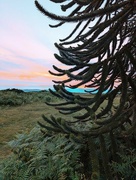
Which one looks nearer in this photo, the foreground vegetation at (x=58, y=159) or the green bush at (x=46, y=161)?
the foreground vegetation at (x=58, y=159)

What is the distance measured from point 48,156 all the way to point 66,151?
0.27 metres

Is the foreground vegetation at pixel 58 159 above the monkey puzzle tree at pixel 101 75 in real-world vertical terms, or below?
below

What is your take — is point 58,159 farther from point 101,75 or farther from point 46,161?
point 101,75

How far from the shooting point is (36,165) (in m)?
3.56

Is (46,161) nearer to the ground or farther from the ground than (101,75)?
nearer to the ground

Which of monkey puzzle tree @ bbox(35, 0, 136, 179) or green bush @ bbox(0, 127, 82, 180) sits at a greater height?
monkey puzzle tree @ bbox(35, 0, 136, 179)

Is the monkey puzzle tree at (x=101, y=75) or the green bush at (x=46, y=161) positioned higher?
the monkey puzzle tree at (x=101, y=75)

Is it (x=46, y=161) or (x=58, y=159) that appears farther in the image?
(x=46, y=161)

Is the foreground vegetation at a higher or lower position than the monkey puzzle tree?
lower

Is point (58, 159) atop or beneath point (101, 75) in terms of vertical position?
beneath

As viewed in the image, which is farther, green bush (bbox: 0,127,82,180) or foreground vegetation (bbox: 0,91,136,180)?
green bush (bbox: 0,127,82,180)

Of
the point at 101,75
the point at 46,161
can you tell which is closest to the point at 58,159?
the point at 46,161

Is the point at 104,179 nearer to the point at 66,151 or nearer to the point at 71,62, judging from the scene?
the point at 66,151

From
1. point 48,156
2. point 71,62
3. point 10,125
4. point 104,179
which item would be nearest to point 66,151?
point 48,156
